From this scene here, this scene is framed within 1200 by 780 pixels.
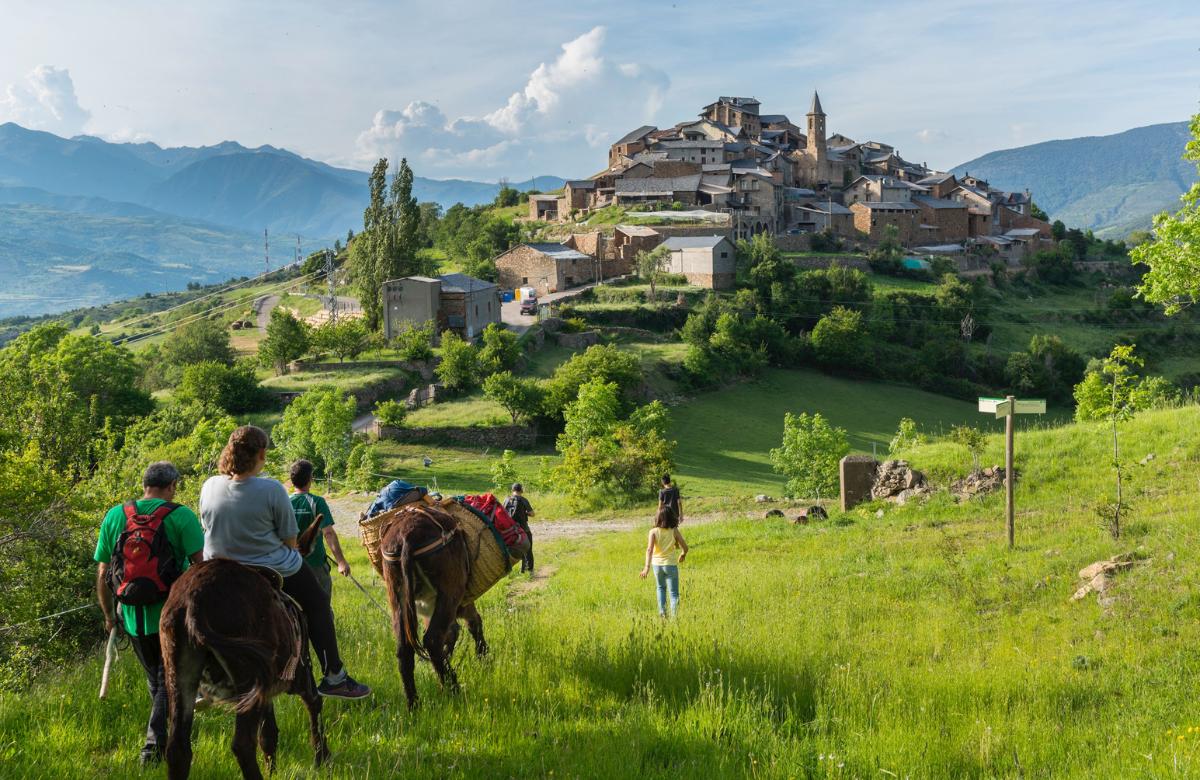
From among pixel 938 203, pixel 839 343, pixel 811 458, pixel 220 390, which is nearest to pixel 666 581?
pixel 811 458

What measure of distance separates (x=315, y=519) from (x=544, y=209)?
8602 cm

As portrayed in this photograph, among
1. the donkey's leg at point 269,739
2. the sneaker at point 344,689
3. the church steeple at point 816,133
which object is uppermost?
the church steeple at point 816,133

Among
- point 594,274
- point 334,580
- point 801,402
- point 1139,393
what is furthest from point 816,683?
point 594,274

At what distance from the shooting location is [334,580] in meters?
13.3

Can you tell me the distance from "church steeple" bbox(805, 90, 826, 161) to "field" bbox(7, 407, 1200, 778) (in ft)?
295

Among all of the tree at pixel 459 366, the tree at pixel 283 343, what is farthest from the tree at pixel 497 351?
the tree at pixel 283 343

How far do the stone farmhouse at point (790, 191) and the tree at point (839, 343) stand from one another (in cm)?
1712

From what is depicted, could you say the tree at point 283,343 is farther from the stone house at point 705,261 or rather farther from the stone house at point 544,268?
the stone house at point 705,261

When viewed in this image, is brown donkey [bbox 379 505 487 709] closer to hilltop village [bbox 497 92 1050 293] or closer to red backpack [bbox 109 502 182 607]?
red backpack [bbox 109 502 182 607]

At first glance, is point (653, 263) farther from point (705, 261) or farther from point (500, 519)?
point (500, 519)

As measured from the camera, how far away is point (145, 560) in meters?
5.00

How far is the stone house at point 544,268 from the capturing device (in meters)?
66.3

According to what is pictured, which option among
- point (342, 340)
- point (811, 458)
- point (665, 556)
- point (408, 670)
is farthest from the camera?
point (342, 340)

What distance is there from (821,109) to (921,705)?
9838 centimetres
